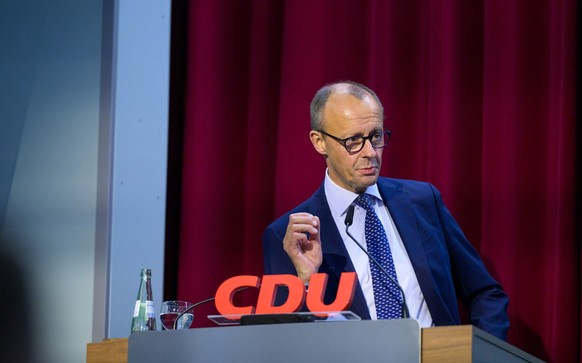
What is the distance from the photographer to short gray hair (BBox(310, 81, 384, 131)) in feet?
9.25

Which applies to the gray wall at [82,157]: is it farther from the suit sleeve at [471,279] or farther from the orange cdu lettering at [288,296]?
the orange cdu lettering at [288,296]

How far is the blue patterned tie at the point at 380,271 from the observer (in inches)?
103

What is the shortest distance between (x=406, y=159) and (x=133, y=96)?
0.96m

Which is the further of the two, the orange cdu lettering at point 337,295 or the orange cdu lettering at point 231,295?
the orange cdu lettering at point 231,295

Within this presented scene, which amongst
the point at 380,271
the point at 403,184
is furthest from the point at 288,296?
the point at 403,184

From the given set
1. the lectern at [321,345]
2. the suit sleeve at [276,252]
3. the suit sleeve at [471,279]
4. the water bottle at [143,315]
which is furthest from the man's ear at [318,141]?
the lectern at [321,345]

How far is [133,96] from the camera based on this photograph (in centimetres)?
331

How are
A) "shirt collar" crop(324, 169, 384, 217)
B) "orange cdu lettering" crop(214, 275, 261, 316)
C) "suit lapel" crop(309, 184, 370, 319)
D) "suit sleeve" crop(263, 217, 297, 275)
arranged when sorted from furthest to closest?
"shirt collar" crop(324, 169, 384, 217)
"suit sleeve" crop(263, 217, 297, 275)
"suit lapel" crop(309, 184, 370, 319)
"orange cdu lettering" crop(214, 275, 261, 316)

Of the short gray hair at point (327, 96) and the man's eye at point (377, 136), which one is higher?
the short gray hair at point (327, 96)

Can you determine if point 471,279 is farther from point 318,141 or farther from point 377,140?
point 318,141

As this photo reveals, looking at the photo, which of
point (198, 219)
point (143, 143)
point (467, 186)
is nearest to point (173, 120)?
point (143, 143)

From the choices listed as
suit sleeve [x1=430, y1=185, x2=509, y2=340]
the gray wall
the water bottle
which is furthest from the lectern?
the gray wall

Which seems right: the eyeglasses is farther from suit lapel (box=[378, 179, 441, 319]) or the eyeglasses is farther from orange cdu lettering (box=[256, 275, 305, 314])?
orange cdu lettering (box=[256, 275, 305, 314])

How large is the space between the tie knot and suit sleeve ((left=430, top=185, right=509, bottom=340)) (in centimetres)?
19
